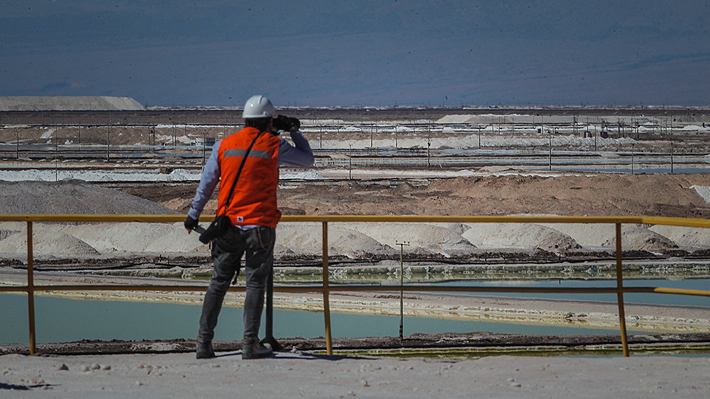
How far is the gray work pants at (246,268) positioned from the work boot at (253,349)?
0.05 metres

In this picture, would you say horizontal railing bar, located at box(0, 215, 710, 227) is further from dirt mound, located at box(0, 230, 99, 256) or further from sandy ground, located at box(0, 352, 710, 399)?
dirt mound, located at box(0, 230, 99, 256)

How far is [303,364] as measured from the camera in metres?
5.11

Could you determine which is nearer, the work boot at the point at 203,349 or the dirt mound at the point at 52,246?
the work boot at the point at 203,349

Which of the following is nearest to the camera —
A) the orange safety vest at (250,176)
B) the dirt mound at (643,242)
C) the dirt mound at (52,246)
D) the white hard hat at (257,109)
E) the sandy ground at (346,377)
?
the sandy ground at (346,377)

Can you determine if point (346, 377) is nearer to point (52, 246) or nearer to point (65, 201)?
point (52, 246)

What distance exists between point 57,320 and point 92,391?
25.1 feet

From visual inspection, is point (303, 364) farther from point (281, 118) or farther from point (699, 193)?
point (699, 193)

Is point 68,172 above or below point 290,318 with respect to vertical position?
above

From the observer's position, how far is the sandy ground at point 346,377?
4.30 meters

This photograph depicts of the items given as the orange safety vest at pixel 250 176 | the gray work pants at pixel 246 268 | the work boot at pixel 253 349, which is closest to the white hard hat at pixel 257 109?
the orange safety vest at pixel 250 176

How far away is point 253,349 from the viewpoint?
17.1ft

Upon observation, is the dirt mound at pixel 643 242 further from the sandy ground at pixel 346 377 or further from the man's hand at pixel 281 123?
the man's hand at pixel 281 123

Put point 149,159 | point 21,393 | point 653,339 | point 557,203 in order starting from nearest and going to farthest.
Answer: point 21,393 < point 653,339 < point 557,203 < point 149,159

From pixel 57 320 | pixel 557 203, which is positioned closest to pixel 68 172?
pixel 557 203
